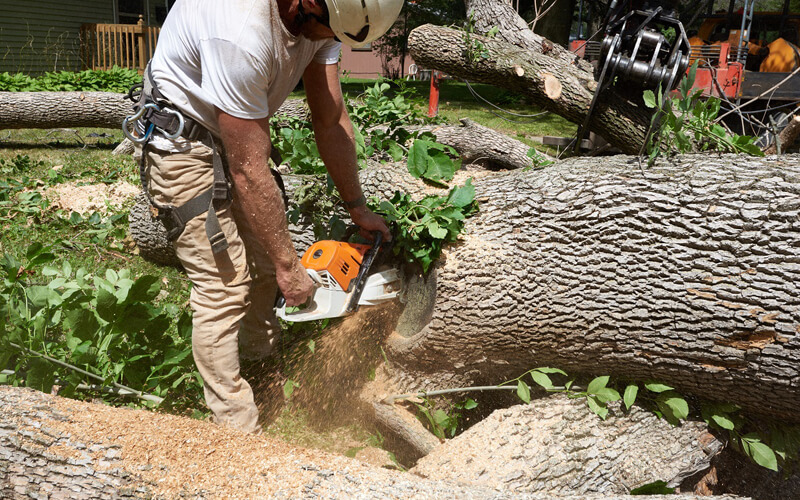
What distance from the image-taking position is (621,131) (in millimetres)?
5168

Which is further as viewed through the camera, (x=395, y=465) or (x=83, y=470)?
(x=395, y=465)

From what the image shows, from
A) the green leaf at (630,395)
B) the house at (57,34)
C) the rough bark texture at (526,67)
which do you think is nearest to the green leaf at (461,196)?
the green leaf at (630,395)

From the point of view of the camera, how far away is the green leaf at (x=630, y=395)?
265 cm

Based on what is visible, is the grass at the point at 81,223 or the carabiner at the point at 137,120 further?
the grass at the point at 81,223

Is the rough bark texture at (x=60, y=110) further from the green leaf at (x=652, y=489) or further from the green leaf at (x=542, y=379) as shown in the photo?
the green leaf at (x=652, y=489)

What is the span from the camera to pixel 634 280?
2.57 metres

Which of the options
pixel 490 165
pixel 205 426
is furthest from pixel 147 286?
pixel 490 165

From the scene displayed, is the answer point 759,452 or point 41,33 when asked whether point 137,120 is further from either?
point 41,33

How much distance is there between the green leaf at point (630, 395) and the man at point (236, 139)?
1.35 metres

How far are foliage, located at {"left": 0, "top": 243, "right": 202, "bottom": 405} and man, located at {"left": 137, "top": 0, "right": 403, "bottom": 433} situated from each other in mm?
410

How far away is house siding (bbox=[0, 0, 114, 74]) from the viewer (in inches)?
589

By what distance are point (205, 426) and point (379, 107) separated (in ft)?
9.74

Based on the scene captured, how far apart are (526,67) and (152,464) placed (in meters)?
4.85

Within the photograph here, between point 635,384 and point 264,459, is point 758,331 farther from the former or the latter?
point 264,459
